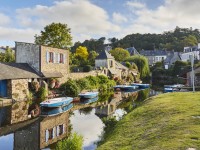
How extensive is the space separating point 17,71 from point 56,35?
22.2 metres

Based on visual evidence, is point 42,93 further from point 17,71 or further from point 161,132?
point 161,132

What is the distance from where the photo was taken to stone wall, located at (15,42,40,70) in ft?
118

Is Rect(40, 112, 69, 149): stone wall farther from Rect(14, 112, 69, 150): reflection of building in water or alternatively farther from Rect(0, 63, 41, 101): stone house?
Rect(0, 63, 41, 101): stone house

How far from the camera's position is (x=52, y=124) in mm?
19797

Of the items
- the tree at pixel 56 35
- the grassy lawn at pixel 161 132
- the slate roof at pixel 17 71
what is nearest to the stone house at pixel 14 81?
the slate roof at pixel 17 71

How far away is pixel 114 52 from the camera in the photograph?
294 feet

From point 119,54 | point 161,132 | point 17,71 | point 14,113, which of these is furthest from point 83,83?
point 119,54

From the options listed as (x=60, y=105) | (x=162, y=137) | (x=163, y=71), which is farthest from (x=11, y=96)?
(x=163, y=71)

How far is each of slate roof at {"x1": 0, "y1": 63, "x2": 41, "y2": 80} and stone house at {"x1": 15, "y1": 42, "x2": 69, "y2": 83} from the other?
0.91 m

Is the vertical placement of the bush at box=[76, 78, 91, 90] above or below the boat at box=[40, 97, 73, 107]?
above

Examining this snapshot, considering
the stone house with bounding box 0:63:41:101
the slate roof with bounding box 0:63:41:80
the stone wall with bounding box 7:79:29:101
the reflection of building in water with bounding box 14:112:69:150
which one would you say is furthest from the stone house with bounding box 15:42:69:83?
the reflection of building in water with bounding box 14:112:69:150

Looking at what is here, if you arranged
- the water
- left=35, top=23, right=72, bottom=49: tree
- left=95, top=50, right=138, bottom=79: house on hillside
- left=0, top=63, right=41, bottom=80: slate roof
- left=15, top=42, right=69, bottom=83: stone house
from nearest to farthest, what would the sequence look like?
1. the water
2. left=0, top=63, right=41, bottom=80: slate roof
3. left=15, top=42, right=69, bottom=83: stone house
4. left=35, top=23, right=72, bottom=49: tree
5. left=95, top=50, right=138, bottom=79: house on hillside

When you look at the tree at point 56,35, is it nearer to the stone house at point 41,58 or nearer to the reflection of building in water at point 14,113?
the stone house at point 41,58

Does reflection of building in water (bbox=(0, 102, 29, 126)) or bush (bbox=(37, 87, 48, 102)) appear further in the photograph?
bush (bbox=(37, 87, 48, 102))
